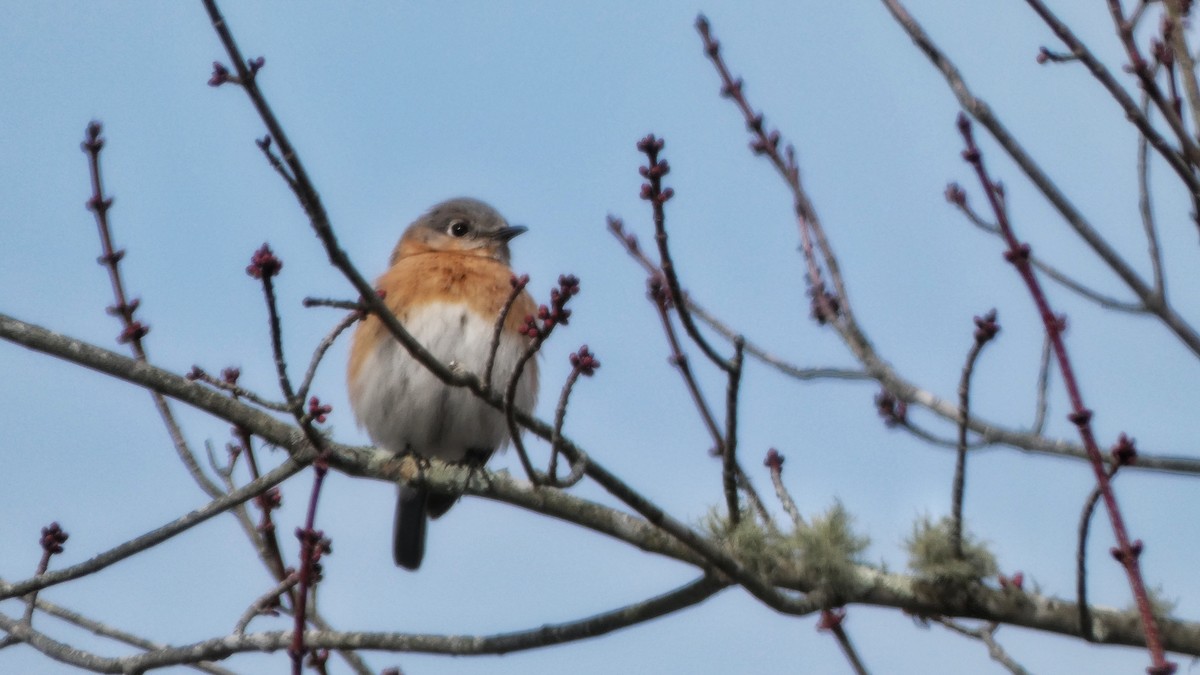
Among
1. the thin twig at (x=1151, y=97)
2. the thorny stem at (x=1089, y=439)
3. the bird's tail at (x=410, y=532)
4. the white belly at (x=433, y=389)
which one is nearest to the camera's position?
the thorny stem at (x=1089, y=439)

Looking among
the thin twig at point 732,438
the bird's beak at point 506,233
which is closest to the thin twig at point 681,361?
the thin twig at point 732,438

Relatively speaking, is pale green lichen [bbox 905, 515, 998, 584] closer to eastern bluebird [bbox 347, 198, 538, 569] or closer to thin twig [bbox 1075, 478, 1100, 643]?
thin twig [bbox 1075, 478, 1100, 643]

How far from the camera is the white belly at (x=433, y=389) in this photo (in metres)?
6.28

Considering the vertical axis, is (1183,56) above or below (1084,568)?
above

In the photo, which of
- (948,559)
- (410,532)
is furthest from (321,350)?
(410,532)

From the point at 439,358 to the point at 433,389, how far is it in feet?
0.76

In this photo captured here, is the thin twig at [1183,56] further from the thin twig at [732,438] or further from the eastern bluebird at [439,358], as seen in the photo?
the eastern bluebird at [439,358]

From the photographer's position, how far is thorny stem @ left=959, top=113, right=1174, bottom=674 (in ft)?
7.57

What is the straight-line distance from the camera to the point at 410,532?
24.8 ft

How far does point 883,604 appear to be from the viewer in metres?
4.26

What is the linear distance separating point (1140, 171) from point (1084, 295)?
1.63ft

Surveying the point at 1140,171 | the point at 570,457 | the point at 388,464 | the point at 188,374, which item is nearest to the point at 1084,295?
the point at 1140,171

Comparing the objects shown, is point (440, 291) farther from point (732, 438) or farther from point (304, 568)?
point (304, 568)

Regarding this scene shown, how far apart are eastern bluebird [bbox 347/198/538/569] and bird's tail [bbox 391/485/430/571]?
0.96 feet
